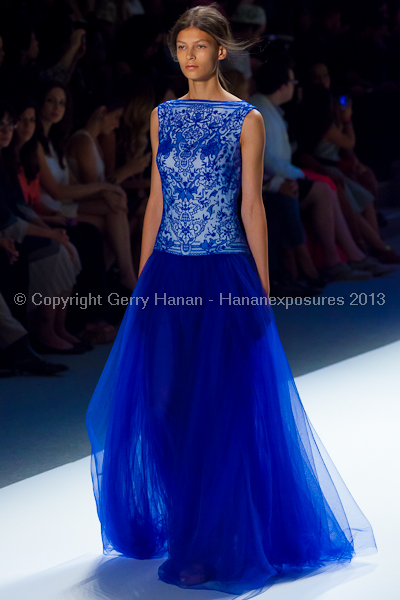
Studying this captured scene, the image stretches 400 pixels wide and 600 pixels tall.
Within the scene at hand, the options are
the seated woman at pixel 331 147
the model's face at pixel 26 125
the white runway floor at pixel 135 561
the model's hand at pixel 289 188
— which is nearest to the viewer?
the white runway floor at pixel 135 561

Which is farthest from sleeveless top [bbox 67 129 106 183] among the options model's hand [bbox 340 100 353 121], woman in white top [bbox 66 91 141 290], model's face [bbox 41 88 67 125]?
model's hand [bbox 340 100 353 121]

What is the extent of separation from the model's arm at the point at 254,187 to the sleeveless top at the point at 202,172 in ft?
0.06

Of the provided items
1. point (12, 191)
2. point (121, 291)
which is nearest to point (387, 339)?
point (121, 291)

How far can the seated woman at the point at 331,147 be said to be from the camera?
6.16 metres

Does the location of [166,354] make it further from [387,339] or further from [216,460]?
[387,339]

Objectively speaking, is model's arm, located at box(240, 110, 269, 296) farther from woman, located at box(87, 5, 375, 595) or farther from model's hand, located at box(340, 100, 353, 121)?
model's hand, located at box(340, 100, 353, 121)

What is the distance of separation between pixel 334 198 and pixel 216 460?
13.9ft

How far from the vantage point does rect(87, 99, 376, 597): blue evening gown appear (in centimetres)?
189

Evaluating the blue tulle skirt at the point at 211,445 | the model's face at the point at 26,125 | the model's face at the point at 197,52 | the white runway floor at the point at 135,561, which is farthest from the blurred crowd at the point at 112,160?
the white runway floor at the point at 135,561

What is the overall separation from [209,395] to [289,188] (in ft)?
12.0

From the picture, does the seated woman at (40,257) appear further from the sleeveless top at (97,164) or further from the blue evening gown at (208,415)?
the blue evening gown at (208,415)

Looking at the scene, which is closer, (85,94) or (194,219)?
(194,219)

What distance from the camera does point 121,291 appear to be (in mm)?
4578

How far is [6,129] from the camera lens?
375cm
